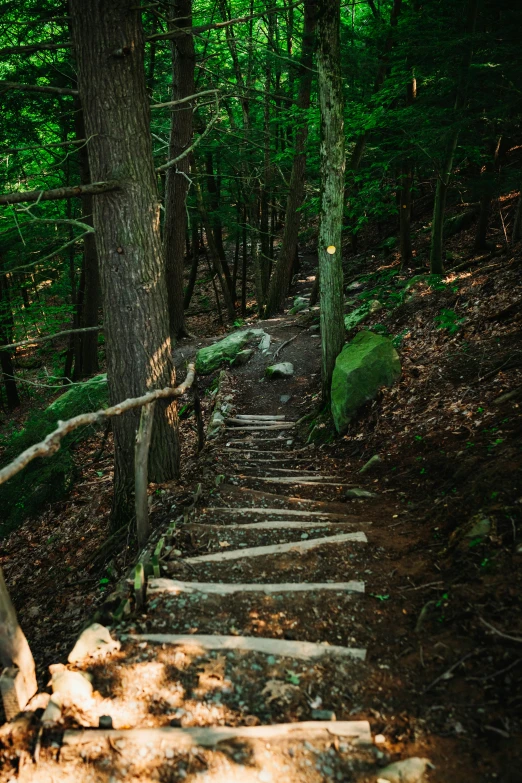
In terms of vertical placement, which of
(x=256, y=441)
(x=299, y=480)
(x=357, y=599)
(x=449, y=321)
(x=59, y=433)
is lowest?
(x=256, y=441)

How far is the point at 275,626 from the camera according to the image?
122 inches

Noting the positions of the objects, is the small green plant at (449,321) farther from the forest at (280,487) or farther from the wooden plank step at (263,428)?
the wooden plank step at (263,428)

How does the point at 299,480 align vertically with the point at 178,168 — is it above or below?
below

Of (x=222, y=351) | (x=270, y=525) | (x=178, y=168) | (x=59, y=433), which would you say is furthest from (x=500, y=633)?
(x=178, y=168)

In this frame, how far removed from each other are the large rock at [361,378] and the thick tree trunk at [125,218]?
111 inches

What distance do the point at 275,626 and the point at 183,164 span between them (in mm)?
11001

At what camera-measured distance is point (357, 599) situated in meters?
3.39

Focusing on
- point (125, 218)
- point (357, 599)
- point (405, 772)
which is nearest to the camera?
point (405, 772)

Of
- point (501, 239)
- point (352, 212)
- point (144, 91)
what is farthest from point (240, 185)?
point (144, 91)

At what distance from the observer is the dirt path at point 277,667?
215 centimetres

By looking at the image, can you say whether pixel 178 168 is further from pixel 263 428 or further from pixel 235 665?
pixel 235 665

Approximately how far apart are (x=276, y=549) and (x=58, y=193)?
3.93 metres

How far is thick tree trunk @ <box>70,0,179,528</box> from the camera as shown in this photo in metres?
4.63

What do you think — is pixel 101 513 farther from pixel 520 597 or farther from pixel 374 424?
pixel 520 597
